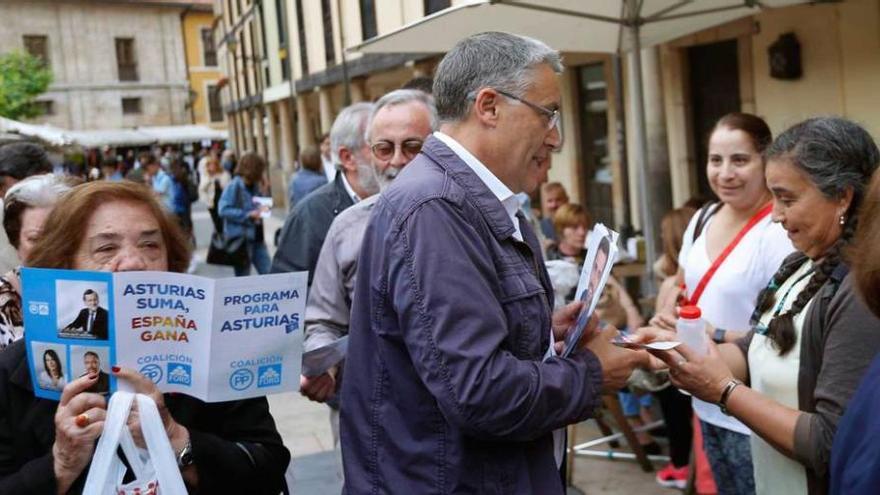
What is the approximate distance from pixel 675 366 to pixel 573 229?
3.11 metres

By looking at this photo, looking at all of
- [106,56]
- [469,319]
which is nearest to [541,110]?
[469,319]

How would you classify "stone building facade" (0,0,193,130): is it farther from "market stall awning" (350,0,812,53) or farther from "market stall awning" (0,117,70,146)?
"market stall awning" (350,0,812,53)

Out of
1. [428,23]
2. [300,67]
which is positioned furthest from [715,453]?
[300,67]

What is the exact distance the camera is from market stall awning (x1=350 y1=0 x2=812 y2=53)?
224 inches

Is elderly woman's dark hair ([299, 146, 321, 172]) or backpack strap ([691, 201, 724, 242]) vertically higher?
elderly woman's dark hair ([299, 146, 321, 172])

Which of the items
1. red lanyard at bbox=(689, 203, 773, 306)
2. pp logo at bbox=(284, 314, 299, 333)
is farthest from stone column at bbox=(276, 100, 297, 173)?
pp logo at bbox=(284, 314, 299, 333)

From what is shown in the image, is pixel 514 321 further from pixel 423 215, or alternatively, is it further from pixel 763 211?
pixel 763 211

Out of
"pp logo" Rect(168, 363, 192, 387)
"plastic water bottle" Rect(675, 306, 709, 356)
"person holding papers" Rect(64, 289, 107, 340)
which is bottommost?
"plastic water bottle" Rect(675, 306, 709, 356)

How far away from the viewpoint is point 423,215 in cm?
177

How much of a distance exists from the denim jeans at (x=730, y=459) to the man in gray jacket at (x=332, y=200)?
5.42 feet

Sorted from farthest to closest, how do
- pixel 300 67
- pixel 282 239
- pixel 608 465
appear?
pixel 300 67 → pixel 608 465 → pixel 282 239

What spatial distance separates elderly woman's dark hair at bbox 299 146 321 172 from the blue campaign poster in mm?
6906

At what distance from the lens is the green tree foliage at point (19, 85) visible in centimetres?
2929

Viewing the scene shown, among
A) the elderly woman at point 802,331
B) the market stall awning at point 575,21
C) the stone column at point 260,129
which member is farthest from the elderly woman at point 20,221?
the stone column at point 260,129
